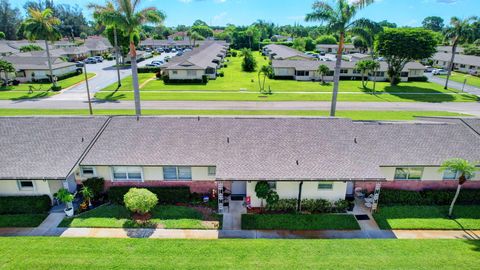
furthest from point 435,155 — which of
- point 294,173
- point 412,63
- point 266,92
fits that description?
point 412,63

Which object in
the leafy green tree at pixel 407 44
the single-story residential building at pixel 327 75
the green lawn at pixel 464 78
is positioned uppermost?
the leafy green tree at pixel 407 44

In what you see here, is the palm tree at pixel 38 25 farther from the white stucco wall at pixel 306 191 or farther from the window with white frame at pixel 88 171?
the white stucco wall at pixel 306 191

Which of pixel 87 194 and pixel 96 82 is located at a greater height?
pixel 96 82

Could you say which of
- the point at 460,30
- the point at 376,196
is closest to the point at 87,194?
the point at 376,196

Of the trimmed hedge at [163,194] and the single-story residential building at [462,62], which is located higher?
the single-story residential building at [462,62]

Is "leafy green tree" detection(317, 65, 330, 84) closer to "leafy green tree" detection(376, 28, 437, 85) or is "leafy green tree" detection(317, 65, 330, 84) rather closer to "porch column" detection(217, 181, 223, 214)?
"leafy green tree" detection(376, 28, 437, 85)

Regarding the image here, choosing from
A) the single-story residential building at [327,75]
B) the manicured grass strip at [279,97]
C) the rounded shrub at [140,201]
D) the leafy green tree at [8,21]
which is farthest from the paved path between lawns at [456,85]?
the leafy green tree at [8,21]

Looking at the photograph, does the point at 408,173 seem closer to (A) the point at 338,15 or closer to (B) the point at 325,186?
(B) the point at 325,186
